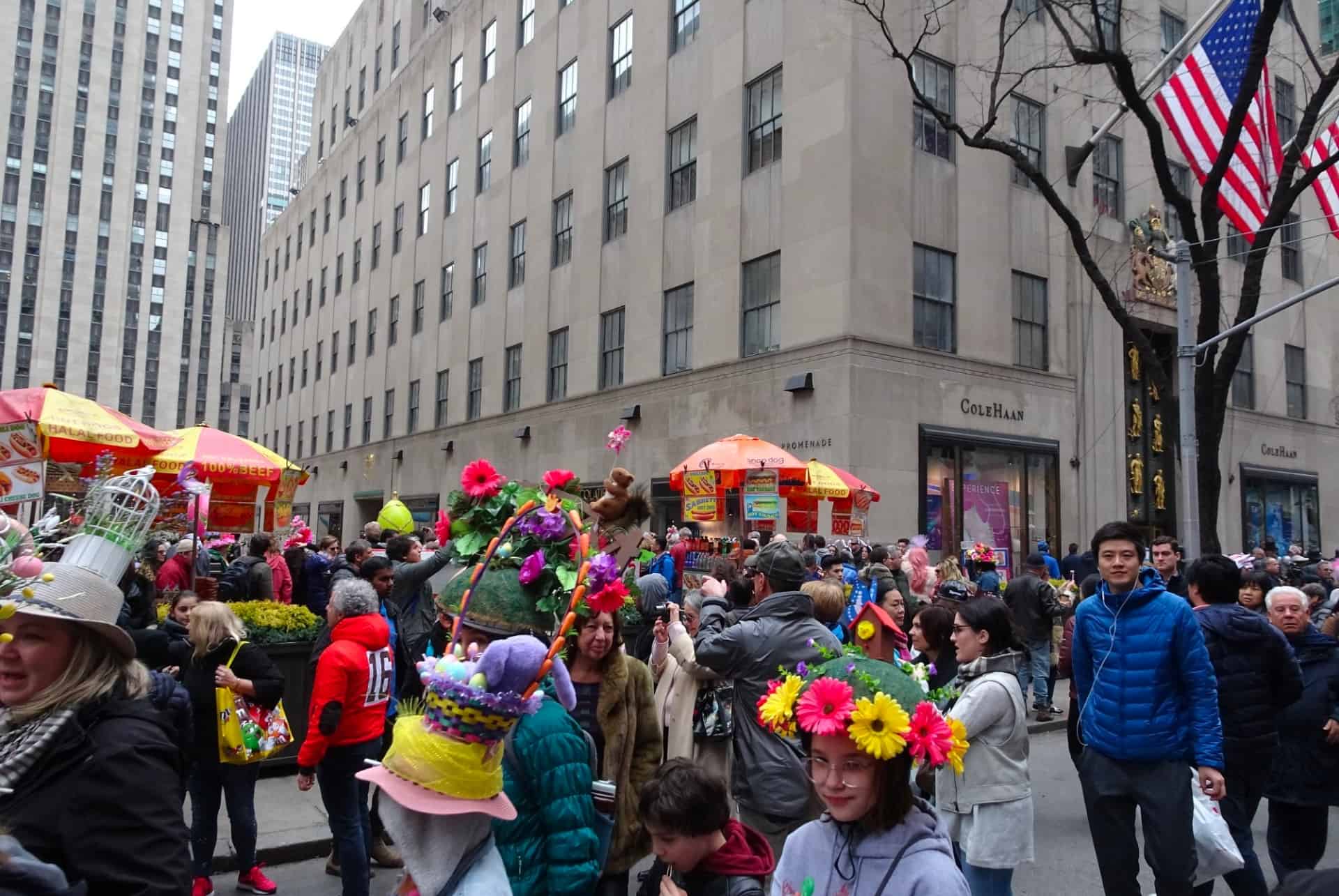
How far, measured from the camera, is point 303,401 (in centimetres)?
4591

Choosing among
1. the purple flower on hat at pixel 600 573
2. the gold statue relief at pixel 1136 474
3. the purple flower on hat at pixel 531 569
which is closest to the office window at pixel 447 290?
the gold statue relief at pixel 1136 474

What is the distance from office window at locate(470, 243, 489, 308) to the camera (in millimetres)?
30375

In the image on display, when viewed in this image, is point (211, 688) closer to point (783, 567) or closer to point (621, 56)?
point (783, 567)

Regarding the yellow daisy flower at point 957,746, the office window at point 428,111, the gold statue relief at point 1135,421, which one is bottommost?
the yellow daisy flower at point 957,746

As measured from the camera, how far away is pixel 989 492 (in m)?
19.5

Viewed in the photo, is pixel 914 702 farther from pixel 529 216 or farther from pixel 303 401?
pixel 303 401

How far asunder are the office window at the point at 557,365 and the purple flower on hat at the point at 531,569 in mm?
22280

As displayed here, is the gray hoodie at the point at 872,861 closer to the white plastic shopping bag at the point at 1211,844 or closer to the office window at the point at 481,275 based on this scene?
the white plastic shopping bag at the point at 1211,844

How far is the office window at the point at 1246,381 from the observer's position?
2505 centimetres

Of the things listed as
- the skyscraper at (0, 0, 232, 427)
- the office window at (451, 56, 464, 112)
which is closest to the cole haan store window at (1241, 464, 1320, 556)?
the office window at (451, 56, 464, 112)

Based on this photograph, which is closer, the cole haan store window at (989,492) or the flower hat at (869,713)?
the flower hat at (869,713)

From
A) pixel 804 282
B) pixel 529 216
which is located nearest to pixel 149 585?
pixel 804 282

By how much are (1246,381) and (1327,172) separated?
11.7m

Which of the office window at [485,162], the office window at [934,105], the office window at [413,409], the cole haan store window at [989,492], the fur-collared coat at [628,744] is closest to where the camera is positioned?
the fur-collared coat at [628,744]
